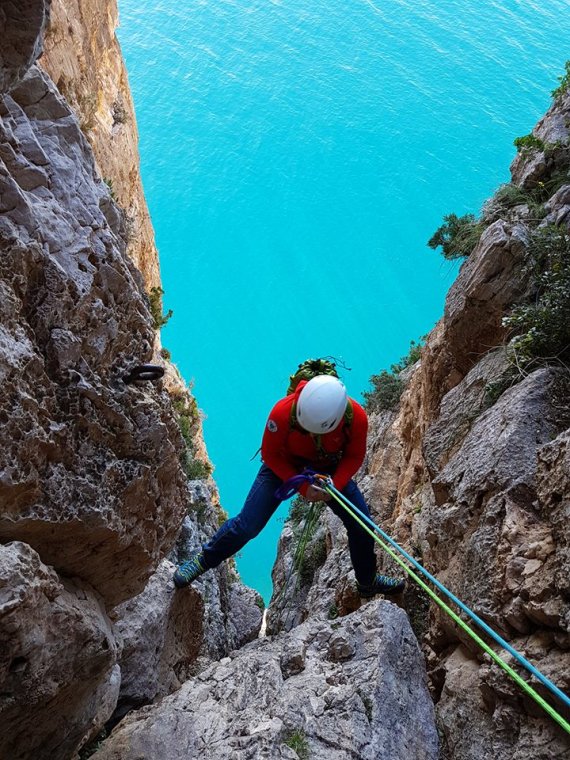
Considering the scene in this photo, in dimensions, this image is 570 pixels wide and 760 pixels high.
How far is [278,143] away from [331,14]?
867cm

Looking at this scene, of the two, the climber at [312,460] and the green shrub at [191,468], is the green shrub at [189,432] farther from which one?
the climber at [312,460]

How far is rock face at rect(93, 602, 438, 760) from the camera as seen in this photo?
3.45 meters

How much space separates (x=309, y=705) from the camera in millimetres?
3678

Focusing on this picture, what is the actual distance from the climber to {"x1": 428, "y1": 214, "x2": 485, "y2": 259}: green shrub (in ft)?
11.8

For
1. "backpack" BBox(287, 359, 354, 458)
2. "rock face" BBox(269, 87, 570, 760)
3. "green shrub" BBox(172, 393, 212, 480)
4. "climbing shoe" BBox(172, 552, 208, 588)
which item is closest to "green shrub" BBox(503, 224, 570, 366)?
"rock face" BBox(269, 87, 570, 760)

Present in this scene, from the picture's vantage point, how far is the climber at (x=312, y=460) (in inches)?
185

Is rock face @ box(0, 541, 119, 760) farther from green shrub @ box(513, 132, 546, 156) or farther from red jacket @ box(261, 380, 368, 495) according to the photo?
green shrub @ box(513, 132, 546, 156)

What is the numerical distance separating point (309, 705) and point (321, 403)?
6.36 feet

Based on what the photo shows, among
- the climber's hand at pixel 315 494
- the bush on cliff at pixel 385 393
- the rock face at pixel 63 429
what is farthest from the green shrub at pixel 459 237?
the rock face at pixel 63 429

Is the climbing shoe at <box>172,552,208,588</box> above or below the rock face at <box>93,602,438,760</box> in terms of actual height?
above

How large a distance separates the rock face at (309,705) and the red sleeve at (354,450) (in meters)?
1.03

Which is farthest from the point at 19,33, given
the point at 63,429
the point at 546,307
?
the point at 546,307

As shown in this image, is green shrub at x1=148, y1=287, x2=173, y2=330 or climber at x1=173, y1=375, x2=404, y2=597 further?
green shrub at x1=148, y1=287, x2=173, y2=330

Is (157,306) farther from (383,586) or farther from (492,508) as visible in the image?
(492,508)
